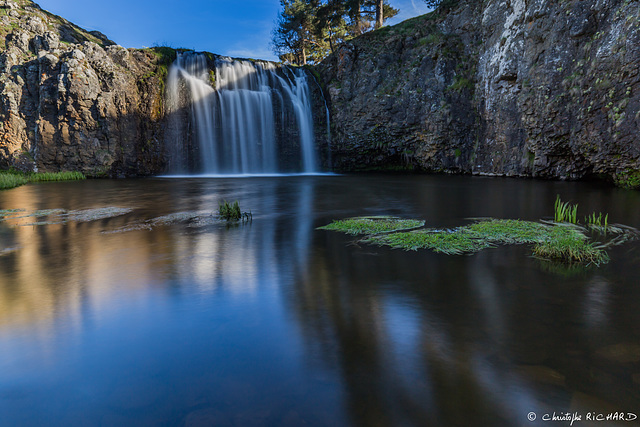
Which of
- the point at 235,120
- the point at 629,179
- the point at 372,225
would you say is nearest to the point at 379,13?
the point at 235,120

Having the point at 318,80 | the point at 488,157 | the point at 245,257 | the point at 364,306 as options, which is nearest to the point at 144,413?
the point at 364,306

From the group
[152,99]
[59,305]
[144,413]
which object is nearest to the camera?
[144,413]

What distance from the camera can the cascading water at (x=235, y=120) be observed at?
2830 cm

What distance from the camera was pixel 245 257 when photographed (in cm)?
579

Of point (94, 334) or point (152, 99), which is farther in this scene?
point (152, 99)

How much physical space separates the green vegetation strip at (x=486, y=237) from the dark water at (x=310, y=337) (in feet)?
1.10

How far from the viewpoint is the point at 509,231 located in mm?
6672

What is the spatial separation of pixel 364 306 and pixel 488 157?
859 inches

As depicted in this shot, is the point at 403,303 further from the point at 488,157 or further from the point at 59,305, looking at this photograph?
the point at 488,157

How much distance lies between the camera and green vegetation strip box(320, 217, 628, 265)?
201 inches

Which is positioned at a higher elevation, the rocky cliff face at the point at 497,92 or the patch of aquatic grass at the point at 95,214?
the rocky cliff face at the point at 497,92
